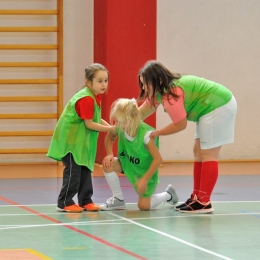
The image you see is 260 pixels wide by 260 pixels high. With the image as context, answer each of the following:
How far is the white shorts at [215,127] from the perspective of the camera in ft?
16.5

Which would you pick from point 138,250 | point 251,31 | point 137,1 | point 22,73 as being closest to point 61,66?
point 22,73

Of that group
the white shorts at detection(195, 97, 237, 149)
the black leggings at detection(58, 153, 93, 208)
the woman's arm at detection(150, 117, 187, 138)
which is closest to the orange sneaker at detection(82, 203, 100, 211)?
the black leggings at detection(58, 153, 93, 208)

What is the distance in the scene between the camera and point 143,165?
514 cm

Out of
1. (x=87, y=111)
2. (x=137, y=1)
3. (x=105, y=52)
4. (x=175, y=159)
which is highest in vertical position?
(x=137, y=1)

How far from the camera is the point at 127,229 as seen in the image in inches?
169

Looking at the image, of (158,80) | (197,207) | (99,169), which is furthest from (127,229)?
(99,169)

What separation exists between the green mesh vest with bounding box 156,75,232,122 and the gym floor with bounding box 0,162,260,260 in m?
0.72

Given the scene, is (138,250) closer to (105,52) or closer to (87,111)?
(87,111)

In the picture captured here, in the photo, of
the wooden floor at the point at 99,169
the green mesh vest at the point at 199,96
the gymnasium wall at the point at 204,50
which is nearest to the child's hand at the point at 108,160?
the green mesh vest at the point at 199,96

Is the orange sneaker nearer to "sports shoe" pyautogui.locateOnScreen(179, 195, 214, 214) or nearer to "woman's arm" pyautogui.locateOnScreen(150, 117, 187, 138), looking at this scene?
"sports shoe" pyautogui.locateOnScreen(179, 195, 214, 214)

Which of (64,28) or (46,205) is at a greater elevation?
(64,28)

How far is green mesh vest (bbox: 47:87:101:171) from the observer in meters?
5.13

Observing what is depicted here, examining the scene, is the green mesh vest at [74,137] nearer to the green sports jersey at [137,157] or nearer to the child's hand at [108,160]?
the child's hand at [108,160]

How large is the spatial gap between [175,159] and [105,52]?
1895 millimetres
